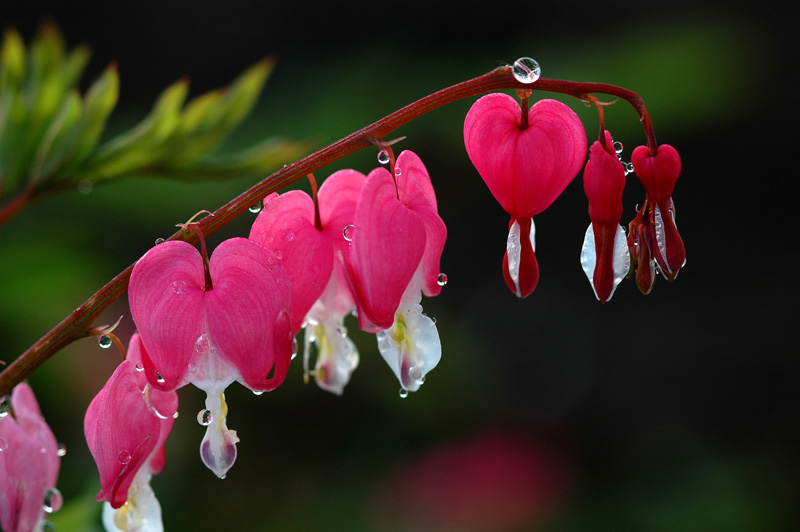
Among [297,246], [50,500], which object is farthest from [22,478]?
[297,246]

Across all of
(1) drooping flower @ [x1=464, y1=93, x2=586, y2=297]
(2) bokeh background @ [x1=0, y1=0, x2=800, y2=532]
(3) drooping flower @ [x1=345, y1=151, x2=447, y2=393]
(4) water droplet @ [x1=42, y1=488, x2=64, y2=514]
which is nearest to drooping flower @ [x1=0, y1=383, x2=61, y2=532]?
(4) water droplet @ [x1=42, y1=488, x2=64, y2=514]

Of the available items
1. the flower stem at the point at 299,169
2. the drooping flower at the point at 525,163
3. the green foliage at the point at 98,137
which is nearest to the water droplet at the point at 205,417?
the flower stem at the point at 299,169

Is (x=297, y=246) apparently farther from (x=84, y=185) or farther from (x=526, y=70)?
(x=84, y=185)

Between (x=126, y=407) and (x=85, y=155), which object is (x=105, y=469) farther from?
(x=85, y=155)

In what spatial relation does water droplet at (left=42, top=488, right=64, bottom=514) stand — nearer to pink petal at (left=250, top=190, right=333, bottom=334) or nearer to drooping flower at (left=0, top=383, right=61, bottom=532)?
drooping flower at (left=0, top=383, right=61, bottom=532)

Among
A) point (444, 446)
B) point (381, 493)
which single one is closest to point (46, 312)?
point (381, 493)

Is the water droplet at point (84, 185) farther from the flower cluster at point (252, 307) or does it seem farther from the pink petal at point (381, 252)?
the pink petal at point (381, 252)
